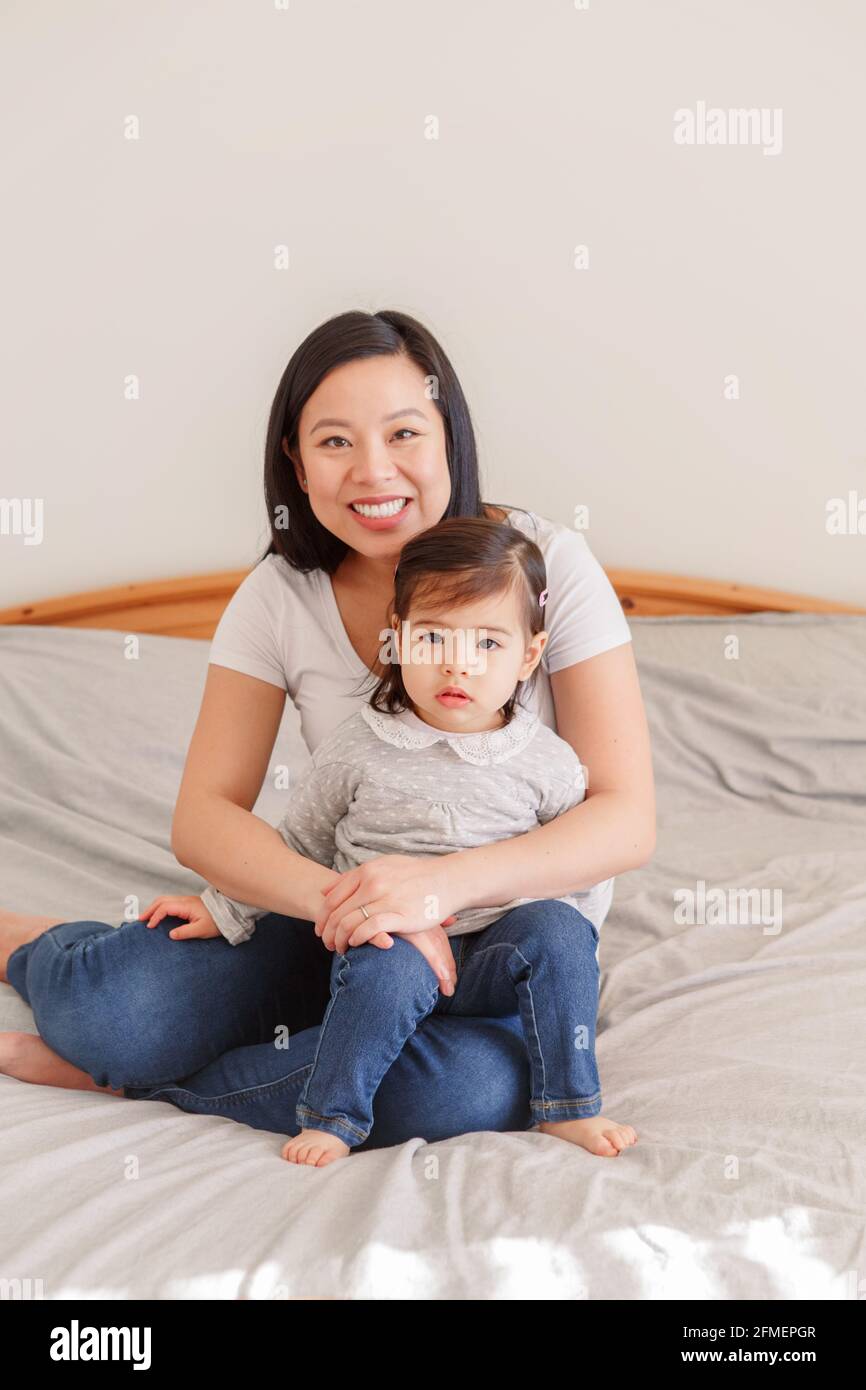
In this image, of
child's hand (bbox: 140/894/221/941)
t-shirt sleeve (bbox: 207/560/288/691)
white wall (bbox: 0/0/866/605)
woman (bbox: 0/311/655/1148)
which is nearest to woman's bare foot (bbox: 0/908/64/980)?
woman (bbox: 0/311/655/1148)

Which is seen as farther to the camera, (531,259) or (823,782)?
(531,259)

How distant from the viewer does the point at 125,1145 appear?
1109mm

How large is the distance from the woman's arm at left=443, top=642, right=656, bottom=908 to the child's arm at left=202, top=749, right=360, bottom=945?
146 millimetres

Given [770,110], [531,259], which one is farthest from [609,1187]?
[770,110]

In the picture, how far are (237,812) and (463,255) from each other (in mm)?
1443

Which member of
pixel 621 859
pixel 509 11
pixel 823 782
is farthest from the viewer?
pixel 509 11

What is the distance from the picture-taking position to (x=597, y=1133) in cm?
111

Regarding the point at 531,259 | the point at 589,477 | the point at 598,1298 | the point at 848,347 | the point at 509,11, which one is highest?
the point at 509,11

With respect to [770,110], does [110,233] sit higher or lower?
lower

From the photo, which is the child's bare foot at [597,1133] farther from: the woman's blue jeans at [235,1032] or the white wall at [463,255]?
the white wall at [463,255]

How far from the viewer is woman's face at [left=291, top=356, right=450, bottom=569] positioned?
4.49 ft

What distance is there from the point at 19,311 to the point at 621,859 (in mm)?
1707

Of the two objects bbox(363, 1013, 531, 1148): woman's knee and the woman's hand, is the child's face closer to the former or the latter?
the woman's hand

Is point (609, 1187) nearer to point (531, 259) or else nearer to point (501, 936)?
point (501, 936)
